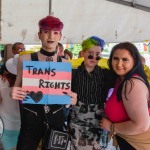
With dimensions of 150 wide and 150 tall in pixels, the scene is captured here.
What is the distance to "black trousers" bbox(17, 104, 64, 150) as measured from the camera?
2.18m

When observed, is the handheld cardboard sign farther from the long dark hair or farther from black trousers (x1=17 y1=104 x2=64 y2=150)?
the long dark hair

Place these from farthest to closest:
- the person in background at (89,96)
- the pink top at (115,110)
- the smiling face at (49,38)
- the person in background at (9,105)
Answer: the person in background at (9,105) → the person in background at (89,96) → the smiling face at (49,38) → the pink top at (115,110)

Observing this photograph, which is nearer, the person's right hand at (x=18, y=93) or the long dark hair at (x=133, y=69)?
the long dark hair at (x=133, y=69)

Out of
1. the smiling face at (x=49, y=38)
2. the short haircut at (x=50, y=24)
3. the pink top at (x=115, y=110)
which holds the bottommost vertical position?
the pink top at (x=115, y=110)

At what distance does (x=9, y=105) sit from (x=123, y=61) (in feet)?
3.63

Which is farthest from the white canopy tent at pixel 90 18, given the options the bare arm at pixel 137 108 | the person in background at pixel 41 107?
the bare arm at pixel 137 108

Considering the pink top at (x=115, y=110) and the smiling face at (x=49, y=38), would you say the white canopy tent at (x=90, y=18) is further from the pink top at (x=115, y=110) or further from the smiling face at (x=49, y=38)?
the pink top at (x=115, y=110)

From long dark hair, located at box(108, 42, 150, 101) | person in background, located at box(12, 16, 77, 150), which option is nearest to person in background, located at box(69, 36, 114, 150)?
person in background, located at box(12, 16, 77, 150)

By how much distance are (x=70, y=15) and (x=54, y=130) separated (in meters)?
3.57

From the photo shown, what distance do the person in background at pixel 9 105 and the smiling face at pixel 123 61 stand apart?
0.91 metres

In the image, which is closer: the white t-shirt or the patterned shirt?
the patterned shirt

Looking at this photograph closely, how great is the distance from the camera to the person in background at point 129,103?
5.75 feet

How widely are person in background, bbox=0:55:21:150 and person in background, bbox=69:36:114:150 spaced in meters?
0.55

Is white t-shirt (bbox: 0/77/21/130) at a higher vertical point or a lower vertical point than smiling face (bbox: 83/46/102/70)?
lower
